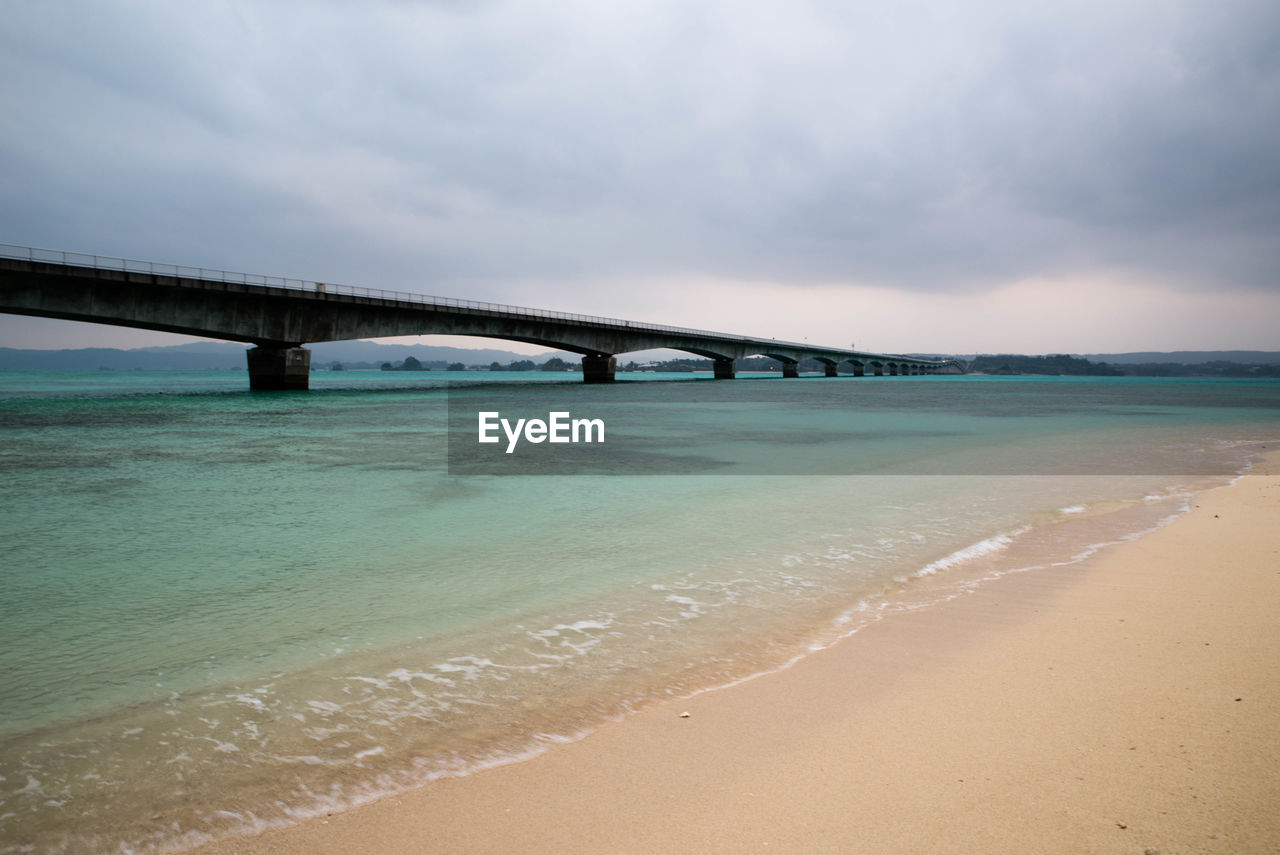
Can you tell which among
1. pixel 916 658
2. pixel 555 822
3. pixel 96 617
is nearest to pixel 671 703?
pixel 555 822

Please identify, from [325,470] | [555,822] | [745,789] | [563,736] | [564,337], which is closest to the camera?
[555,822]

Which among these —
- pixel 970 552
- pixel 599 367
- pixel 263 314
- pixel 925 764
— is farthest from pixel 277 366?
pixel 925 764

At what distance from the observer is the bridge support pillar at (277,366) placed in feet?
167

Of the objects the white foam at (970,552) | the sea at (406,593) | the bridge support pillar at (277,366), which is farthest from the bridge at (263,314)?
the white foam at (970,552)

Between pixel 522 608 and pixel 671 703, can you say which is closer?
pixel 671 703

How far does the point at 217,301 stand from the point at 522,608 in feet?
157

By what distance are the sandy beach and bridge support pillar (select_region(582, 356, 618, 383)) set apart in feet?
271

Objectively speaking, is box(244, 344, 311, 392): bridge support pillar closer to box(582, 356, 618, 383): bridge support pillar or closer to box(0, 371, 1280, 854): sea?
box(0, 371, 1280, 854): sea

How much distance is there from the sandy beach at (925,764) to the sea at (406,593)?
0.33m

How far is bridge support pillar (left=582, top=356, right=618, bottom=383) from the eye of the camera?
86750mm

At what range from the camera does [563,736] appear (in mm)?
3627

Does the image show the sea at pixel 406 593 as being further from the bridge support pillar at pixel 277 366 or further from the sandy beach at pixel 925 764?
the bridge support pillar at pixel 277 366

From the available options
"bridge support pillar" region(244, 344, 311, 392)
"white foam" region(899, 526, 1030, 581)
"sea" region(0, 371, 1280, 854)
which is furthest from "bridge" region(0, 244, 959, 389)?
"white foam" region(899, 526, 1030, 581)

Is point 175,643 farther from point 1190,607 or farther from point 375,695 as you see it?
point 1190,607
